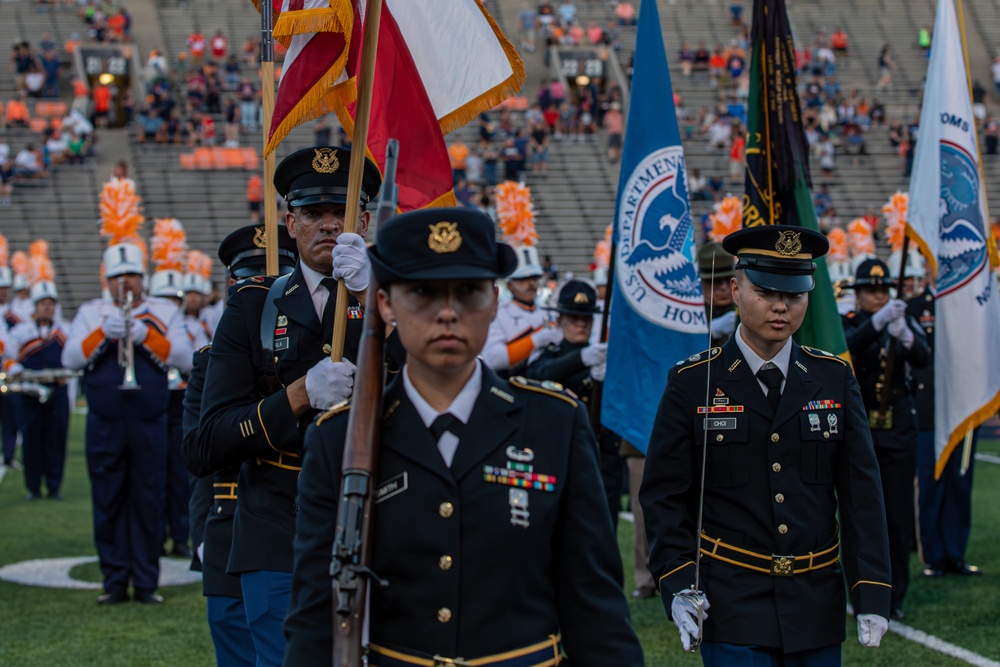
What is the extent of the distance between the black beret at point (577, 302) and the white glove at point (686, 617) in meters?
5.86

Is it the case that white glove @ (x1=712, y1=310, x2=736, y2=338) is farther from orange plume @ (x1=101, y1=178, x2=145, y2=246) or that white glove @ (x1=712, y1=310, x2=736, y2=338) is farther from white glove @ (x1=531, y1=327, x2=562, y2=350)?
orange plume @ (x1=101, y1=178, x2=145, y2=246)

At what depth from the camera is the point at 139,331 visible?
33.4 feet

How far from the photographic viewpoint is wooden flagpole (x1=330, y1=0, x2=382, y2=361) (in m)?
4.34

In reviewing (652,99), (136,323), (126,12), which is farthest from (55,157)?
(652,99)

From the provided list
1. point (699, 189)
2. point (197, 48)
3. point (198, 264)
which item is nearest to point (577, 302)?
point (198, 264)

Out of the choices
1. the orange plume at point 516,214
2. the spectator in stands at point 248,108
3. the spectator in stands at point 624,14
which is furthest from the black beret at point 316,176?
the spectator in stands at point 624,14

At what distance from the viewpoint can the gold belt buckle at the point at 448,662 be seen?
326 cm

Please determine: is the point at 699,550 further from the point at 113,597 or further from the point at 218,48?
the point at 218,48

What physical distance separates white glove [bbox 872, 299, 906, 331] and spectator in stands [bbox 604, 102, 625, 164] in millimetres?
31255

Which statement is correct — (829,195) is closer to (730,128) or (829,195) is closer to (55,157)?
(730,128)

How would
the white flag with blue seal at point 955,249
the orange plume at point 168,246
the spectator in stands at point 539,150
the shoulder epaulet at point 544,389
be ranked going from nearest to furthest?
the shoulder epaulet at point 544,389 < the white flag with blue seal at point 955,249 < the orange plume at point 168,246 < the spectator in stands at point 539,150

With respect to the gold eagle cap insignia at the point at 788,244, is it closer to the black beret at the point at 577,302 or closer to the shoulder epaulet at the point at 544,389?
the shoulder epaulet at the point at 544,389

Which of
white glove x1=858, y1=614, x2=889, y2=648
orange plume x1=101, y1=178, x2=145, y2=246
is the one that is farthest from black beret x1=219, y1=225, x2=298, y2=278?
orange plume x1=101, y1=178, x2=145, y2=246

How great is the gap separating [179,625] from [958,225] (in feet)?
16.7
